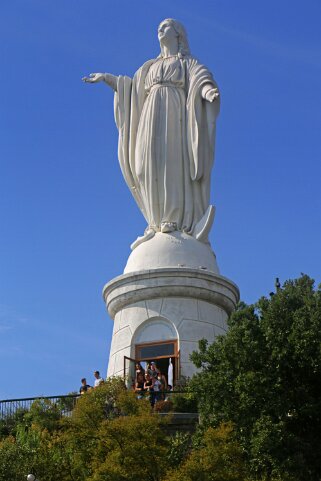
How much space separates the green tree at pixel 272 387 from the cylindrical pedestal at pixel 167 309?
19.8 ft

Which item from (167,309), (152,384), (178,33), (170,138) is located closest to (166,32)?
(178,33)

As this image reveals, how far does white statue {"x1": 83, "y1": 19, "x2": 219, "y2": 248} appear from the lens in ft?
117

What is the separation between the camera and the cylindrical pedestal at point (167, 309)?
33375mm

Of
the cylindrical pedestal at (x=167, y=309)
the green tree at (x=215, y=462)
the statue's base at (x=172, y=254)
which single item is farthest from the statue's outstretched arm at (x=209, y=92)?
the green tree at (x=215, y=462)

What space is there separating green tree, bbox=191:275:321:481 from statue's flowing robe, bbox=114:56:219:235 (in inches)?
349

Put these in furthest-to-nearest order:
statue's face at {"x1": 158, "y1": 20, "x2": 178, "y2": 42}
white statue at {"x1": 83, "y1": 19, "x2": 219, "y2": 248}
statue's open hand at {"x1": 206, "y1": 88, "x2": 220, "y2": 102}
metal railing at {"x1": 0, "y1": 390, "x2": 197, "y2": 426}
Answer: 1. statue's face at {"x1": 158, "y1": 20, "x2": 178, "y2": 42}
2. white statue at {"x1": 83, "y1": 19, "x2": 219, "y2": 248}
3. statue's open hand at {"x1": 206, "y1": 88, "x2": 220, "y2": 102}
4. metal railing at {"x1": 0, "y1": 390, "x2": 197, "y2": 426}

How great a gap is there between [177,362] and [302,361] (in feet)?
23.9

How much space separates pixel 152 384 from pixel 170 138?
360 inches

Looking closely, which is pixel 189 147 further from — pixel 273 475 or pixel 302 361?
pixel 273 475

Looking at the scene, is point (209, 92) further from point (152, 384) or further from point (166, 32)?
point (152, 384)

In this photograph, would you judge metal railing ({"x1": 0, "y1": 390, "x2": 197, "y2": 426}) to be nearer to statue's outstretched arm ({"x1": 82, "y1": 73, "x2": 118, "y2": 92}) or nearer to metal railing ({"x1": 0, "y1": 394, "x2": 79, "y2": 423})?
metal railing ({"x1": 0, "y1": 394, "x2": 79, "y2": 423})

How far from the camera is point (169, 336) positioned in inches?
1314

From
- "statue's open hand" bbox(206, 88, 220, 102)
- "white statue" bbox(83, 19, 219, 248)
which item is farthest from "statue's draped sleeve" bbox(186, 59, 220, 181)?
"statue's open hand" bbox(206, 88, 220, 102)

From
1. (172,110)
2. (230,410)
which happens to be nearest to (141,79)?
(172,110)
